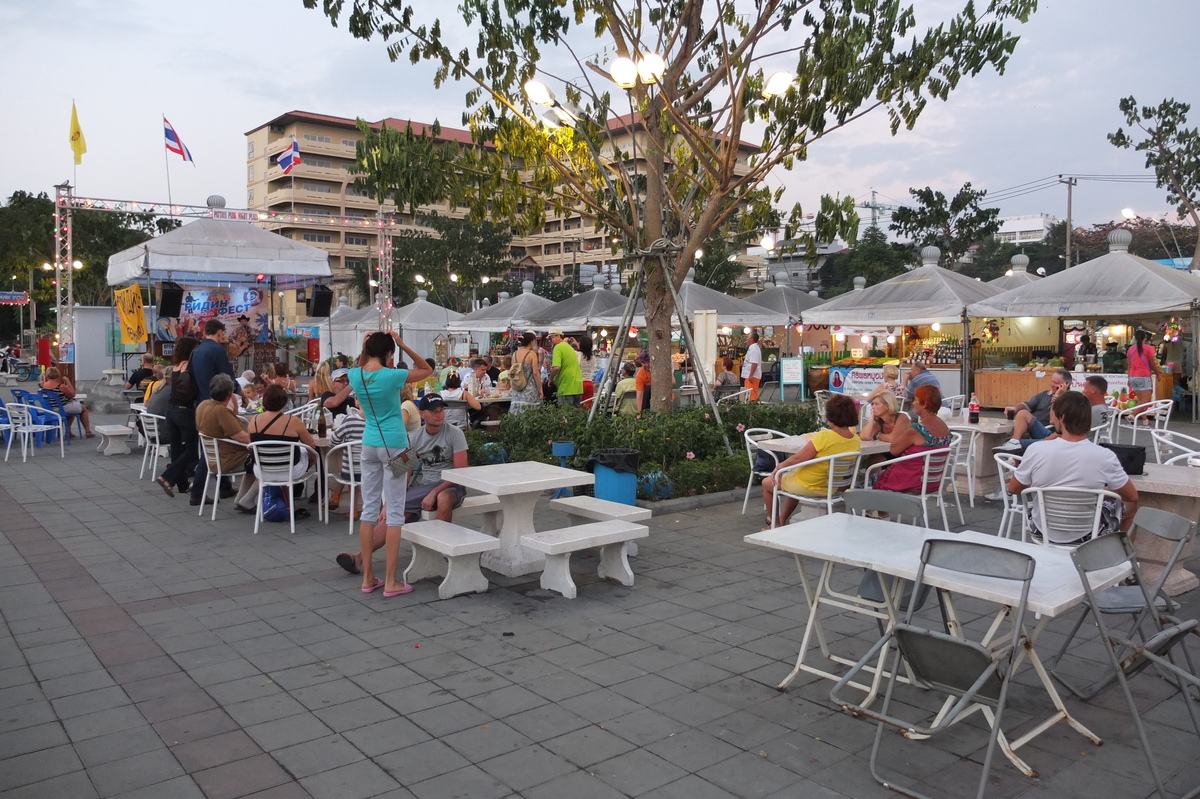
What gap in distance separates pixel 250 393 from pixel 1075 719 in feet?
32.4

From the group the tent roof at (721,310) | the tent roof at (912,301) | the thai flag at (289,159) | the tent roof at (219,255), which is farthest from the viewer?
the thai flag at (289,159)

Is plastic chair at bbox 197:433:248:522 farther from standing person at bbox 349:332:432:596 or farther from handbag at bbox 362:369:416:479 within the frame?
handbag at bbox 362:369:416:479

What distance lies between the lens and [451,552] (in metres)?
5.28

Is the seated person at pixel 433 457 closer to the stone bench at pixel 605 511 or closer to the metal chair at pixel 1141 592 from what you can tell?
the stone bench at pixel 605 511

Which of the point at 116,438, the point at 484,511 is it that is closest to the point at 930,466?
the point at 484,511

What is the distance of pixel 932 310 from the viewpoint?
15648 millimetres

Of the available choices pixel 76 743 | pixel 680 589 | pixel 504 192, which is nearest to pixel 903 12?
pixel 504 192

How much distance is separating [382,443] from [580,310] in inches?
537

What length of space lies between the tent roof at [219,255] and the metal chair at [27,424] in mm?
3399

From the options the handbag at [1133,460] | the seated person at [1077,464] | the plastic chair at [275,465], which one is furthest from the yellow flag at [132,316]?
the handbag at [1133,460]

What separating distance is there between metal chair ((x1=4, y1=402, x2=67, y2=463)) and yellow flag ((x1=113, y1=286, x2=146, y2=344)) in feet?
15.1

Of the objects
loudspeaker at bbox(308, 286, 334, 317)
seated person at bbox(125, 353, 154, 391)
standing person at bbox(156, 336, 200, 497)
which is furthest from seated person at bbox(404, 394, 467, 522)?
loudspeaker at bbox(308, 286, 334, 317)

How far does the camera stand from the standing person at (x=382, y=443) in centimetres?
534

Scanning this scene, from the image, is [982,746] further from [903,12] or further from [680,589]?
[903,12]
